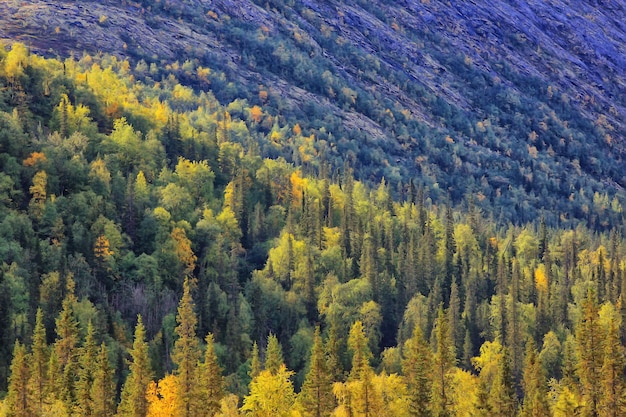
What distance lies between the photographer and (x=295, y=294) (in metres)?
180

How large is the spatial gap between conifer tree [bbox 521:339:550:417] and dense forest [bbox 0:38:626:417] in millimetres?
369

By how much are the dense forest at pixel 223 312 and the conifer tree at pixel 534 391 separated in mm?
369

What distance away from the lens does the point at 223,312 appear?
16500 centimetres

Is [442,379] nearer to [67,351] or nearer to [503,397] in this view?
[503,397]

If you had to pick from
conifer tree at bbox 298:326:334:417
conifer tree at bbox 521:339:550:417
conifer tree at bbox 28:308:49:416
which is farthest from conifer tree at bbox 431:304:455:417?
conifer tree at bbox 28:308:49:416

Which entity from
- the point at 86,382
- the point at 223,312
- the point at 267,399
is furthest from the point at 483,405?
the point at 223,312

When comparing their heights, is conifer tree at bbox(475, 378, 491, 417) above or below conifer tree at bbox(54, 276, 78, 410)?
above

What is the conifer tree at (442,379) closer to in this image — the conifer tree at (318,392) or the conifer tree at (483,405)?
the conifer tree at (483,405)

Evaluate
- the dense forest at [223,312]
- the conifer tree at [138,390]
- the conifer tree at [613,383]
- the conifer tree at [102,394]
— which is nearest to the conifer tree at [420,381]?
the dense forest at [223,312]

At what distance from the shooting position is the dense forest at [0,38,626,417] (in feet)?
372

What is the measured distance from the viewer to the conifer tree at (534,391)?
108 meters

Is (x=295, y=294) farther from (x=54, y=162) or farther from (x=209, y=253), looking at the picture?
(x=54, y=162)

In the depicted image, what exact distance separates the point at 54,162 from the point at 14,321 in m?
39.7

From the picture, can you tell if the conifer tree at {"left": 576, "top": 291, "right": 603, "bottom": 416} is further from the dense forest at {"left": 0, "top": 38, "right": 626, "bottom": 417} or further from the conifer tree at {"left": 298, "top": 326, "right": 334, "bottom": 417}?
the conifer tree at {"left": 298, "top": 326, "right": 334, "bottom": 417}
